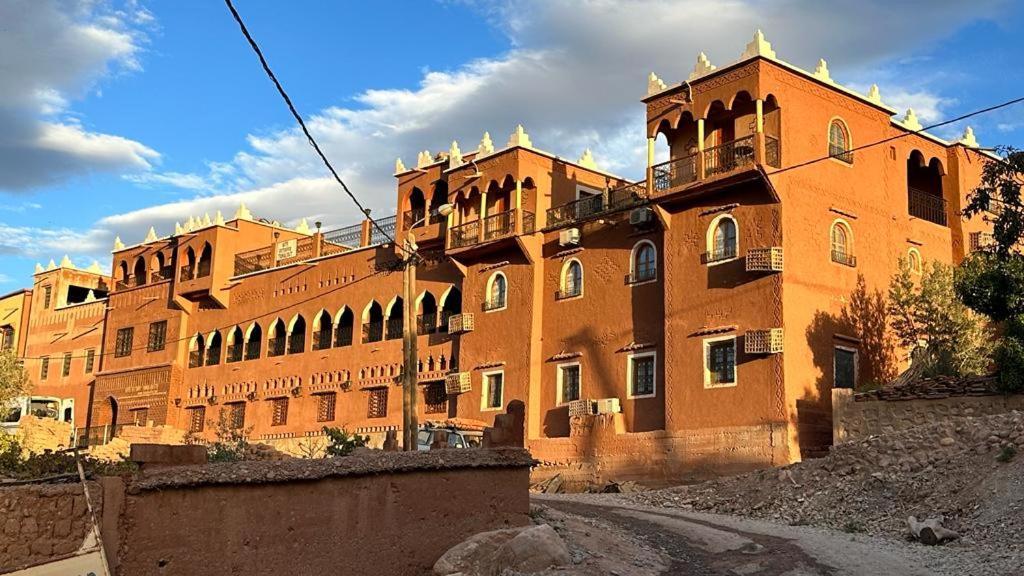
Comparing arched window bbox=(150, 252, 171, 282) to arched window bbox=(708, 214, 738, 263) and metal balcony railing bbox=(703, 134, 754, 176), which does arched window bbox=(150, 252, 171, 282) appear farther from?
arched window bbox=(708, 214, 738, 263)

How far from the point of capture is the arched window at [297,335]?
40.0 meters

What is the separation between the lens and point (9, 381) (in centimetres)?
3388

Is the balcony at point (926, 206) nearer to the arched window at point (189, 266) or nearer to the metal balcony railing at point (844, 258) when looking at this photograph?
the metal balcony railing at point (844, 258)

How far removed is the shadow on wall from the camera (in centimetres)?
2467

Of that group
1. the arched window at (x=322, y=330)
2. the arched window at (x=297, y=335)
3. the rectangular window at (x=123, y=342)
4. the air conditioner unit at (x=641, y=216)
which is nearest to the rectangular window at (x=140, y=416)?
the rectangular window at (x=123, y=342)

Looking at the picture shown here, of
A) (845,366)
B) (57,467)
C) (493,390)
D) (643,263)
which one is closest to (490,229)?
(493,390)

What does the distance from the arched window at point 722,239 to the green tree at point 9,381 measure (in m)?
20.5

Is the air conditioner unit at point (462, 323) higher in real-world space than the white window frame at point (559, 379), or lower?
higher

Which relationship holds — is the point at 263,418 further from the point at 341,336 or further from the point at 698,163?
the point at 698,163

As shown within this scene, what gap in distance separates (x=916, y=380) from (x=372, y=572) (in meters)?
14.8

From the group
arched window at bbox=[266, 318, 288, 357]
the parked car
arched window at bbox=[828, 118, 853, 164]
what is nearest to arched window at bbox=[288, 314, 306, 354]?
arched window at bbox=[266, 318, 288, 357]

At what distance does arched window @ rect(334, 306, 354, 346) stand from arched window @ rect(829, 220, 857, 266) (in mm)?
17770

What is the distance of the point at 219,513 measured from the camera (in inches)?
434

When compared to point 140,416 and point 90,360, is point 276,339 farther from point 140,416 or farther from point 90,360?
point 90,360
